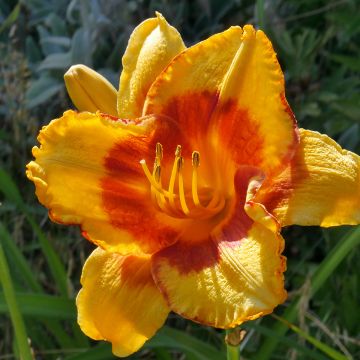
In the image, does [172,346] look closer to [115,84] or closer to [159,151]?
[159,151]

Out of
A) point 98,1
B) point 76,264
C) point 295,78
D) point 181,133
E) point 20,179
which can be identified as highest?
point 181,133

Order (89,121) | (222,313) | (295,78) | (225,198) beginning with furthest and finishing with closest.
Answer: (295,78), (225,198), (89,121), (222,313)

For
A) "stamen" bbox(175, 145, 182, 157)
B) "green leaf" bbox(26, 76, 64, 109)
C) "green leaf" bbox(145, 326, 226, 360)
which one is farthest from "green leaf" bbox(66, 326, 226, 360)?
"green leaf" bbox(26, 76, 64, 109)

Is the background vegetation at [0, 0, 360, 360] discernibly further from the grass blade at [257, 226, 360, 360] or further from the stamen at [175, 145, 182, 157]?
the stamen at [175, 145, 182, 157]

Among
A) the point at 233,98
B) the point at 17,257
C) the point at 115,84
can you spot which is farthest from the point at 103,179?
the point at 115,84

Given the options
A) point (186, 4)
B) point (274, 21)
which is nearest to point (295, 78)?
point (274, 21)

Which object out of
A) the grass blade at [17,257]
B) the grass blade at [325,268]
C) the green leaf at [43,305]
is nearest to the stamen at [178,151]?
the grass blade at [325,268]

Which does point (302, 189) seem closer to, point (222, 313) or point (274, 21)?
point (222, 313)
